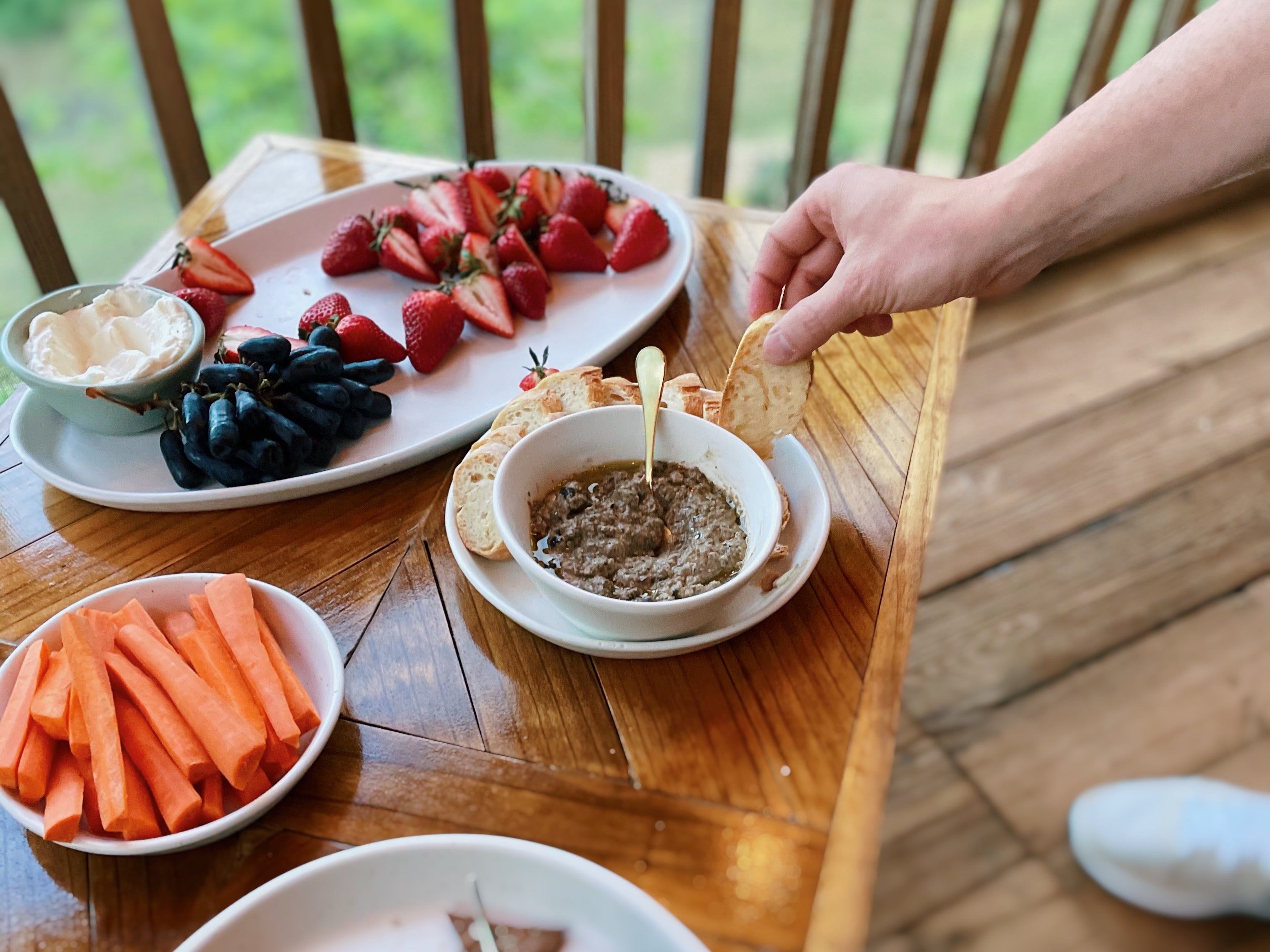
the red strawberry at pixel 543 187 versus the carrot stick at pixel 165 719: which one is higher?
the carrot stick at pixel 165 719

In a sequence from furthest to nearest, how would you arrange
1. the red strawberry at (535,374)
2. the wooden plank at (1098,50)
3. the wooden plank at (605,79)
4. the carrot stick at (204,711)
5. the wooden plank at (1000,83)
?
the wooden plank at (1098,50), the wooden plank at (1000,83), the wooden plank at (605,79), the red strawberry at (535,374), the carrot stick at (204,711)

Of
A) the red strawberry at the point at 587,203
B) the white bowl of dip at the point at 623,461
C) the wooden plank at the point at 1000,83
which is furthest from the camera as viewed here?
the wooden plank at the point at 1000,83

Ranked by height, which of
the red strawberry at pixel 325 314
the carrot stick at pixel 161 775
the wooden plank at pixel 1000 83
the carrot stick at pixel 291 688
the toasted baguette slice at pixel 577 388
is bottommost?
the wooden plank at pixel 1000 83

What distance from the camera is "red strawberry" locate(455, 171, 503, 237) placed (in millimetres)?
1844

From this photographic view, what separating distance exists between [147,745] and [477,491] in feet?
1.50

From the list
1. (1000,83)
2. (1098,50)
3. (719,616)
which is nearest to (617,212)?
(719,616)

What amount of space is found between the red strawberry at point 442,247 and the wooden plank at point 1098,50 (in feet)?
8.40

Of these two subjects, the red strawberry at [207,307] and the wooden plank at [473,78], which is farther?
the wooden plank at [473,78]

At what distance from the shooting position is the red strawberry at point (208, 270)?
5.37ft

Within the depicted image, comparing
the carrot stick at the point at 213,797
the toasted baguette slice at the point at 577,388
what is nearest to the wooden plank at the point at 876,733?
the toasted baguette slice at the point at 577,388

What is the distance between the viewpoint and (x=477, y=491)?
45.9 inches

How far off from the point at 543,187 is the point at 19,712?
1.37 metres

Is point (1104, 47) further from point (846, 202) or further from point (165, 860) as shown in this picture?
point (165, 860)

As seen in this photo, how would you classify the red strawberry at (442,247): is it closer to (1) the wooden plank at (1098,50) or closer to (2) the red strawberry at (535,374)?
(2) the red strawberry at (535,374)
